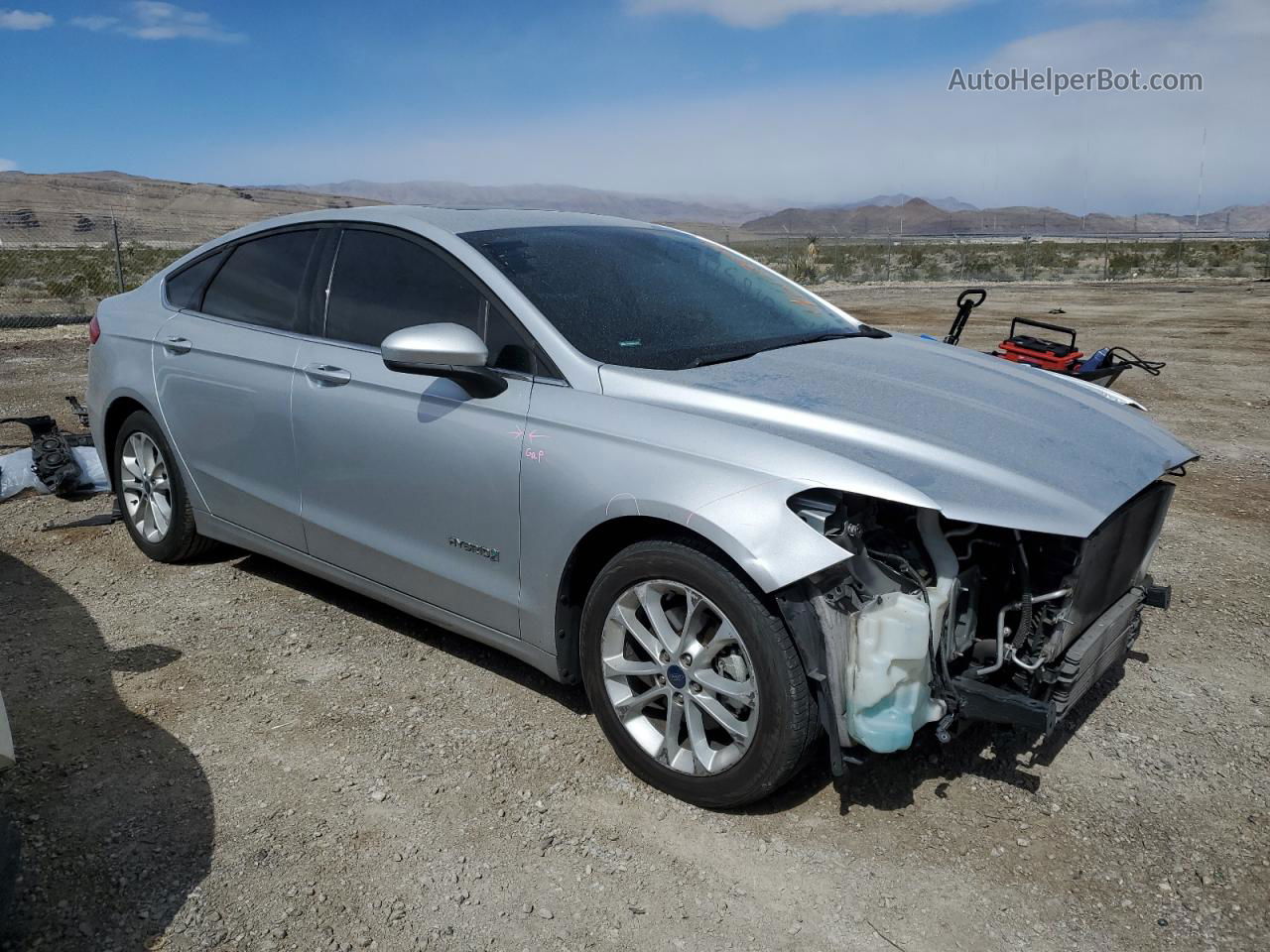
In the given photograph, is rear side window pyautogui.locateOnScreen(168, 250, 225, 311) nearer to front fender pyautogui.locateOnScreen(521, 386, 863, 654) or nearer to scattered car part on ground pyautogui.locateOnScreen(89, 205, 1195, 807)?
scattered car part on ground pyautogui.locateOnScreen(89, 205, 1195, 807)

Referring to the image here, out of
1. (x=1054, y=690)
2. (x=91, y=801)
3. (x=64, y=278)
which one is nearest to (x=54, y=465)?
(x=91, y=801)

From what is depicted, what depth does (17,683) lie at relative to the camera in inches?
157

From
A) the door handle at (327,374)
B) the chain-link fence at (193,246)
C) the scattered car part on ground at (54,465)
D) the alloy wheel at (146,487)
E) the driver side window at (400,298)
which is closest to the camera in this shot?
the driver side window at (400,298)

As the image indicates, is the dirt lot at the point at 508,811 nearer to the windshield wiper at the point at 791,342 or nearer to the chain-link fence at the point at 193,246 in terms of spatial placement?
the windshield wiper at the point at 791,342

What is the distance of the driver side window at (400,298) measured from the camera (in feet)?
11.5

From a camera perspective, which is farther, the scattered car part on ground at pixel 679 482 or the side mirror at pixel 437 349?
the side mirror at pixel 437 349

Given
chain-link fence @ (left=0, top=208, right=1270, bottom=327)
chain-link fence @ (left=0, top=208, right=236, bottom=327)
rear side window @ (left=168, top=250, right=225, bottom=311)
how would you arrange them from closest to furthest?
rear side window @ (left=168, top=250, right=225, bottom=311) → chain-link fence @ (left=0, top=208, right=236, bottom=327) → chain-link fence @ (left=0, top=208, right=1270, bottom=327)

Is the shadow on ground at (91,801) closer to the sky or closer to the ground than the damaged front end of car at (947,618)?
closer to the ground

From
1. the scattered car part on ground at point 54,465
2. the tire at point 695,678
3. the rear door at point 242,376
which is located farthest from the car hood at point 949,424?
the scattered car part on ground at point 54,465

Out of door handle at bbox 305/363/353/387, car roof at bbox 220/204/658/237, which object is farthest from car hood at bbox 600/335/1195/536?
door handle at bbox 305/363/353/387

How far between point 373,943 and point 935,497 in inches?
73.7

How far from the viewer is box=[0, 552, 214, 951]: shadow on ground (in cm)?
268

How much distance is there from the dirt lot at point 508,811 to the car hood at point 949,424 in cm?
103

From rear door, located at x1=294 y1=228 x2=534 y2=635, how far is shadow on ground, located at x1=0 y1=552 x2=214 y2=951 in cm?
98
